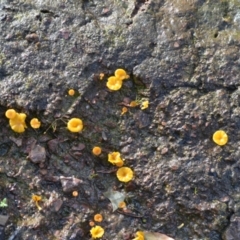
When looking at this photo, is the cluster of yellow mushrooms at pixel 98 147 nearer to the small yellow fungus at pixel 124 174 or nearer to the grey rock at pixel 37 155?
the small yellow fungus at pixel 124 174

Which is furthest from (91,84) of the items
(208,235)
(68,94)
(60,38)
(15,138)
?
(208,235)

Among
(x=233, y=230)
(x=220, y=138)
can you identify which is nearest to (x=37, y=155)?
(x=220, y=138)

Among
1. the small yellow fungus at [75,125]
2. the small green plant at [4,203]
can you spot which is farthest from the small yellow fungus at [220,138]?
the small green plant at [4,203]

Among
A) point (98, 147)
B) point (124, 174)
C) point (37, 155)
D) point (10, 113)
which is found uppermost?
point (10, 113)

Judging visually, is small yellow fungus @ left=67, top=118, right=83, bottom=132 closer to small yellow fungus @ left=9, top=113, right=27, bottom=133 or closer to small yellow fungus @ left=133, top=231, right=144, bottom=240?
small yellow fungus @ left=9, top=113, right=27, bottom=133

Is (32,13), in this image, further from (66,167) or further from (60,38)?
(66,167)

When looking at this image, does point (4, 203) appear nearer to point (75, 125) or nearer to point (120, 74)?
point (75, 125)

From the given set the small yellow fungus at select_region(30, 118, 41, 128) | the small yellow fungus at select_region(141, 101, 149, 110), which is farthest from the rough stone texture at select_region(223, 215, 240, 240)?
Result: the small yellow fungus at select_region(30, 118, 41, 128)
